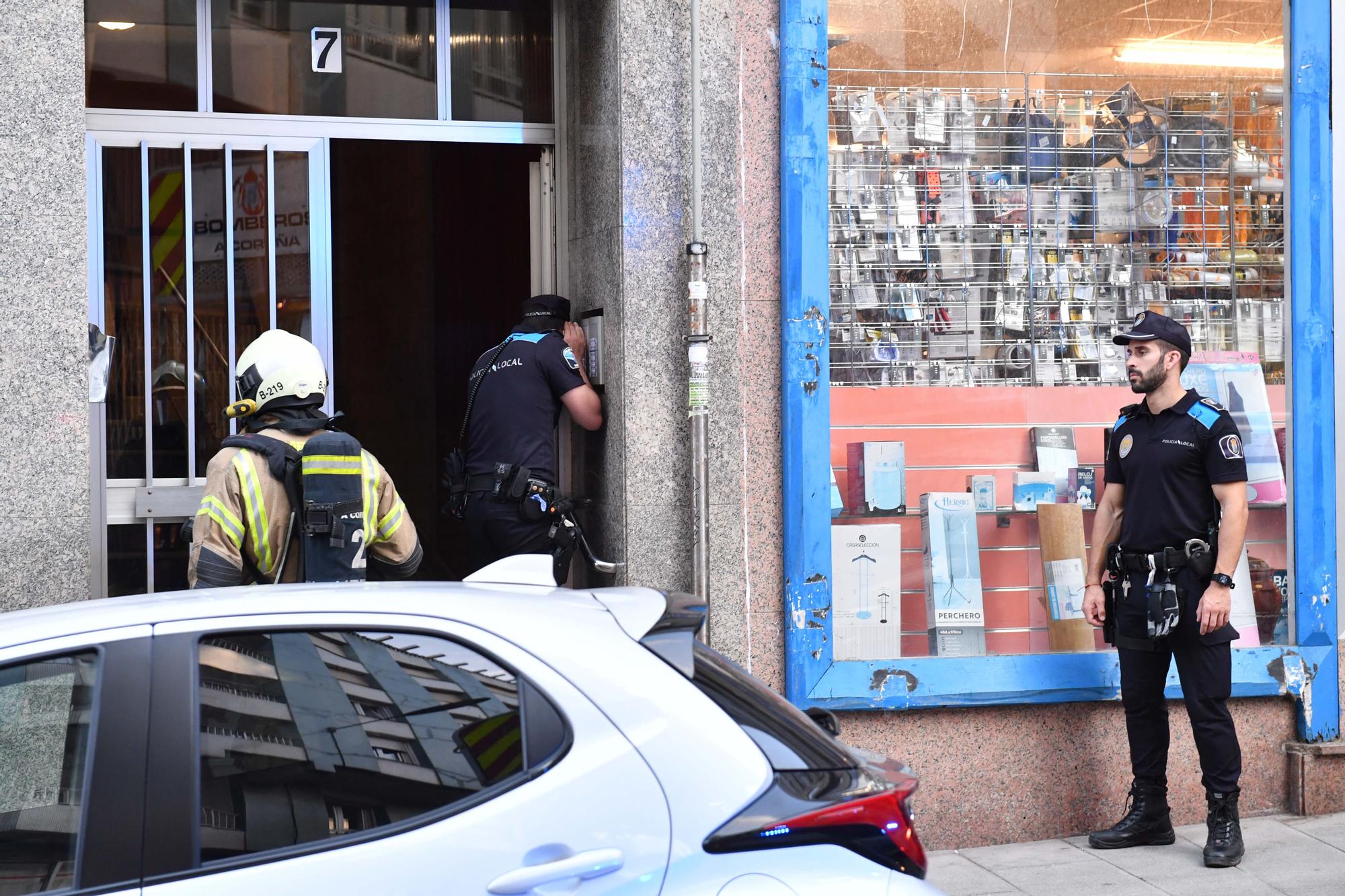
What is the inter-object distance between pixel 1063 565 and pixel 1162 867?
1.39 meters

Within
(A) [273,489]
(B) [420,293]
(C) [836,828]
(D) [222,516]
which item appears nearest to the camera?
(C) [836,828]

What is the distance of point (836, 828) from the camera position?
2.47m

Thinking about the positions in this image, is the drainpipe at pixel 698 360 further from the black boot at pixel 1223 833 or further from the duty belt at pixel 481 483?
the black boot at pixel 1223 833

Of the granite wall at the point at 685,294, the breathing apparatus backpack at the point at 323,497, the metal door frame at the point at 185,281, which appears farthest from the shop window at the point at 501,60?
the breathing apparatus backpack at the point at 323,497

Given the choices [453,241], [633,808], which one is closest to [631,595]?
[633,808]

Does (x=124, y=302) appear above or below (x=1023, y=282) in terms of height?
below

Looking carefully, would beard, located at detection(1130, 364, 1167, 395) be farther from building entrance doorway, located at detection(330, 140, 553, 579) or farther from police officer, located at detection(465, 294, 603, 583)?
building entrance doorway, located at detection(330, 140, 553, 579)

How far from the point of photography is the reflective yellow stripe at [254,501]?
13.5ft

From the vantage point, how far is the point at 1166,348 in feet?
17.5

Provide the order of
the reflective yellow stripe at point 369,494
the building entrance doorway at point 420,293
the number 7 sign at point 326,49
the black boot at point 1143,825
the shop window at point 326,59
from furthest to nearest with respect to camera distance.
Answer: the building entrance doorway at point 420,293, the number 7 sign at point 326,49, the shop window at point 326,59, the black boot at point 1143,825, the reflective yellow stripe at point 369,494

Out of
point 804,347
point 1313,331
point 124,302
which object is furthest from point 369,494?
point 1313,331

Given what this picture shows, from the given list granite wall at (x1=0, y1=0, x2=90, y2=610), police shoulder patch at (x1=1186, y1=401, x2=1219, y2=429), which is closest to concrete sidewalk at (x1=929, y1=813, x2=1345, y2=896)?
police shoulder patch at (x1=1186, y1=401, x2=1219, y2=429)

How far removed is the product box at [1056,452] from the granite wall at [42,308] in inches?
159

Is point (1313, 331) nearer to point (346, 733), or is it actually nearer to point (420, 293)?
point (346, 733)
